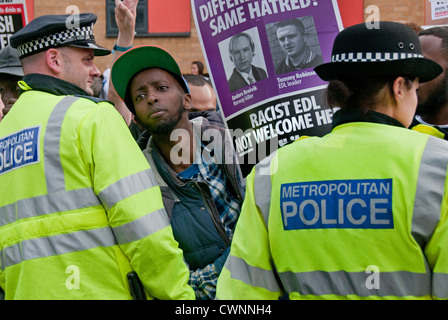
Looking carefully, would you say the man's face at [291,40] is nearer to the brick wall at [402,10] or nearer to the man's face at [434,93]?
the man's face at [434,93]

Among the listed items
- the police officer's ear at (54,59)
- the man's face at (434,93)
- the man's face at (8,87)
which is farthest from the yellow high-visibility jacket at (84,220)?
the man's face at (8,87)

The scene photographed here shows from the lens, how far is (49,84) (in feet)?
9.99

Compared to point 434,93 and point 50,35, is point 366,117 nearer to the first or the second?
point 434,93

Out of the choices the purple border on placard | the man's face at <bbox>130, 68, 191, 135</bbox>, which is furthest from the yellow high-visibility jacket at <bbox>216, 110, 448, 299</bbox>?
the man's face at <bbox>130, 68, 191, 135</bbox>

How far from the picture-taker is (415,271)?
212 cm

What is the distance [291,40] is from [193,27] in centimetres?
1054

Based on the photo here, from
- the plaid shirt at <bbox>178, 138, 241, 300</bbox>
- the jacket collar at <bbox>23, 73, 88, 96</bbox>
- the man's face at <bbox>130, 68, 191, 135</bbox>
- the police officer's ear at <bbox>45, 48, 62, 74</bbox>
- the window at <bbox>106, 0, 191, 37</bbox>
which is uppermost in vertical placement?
the window at <bbox>106, 0, 191, 37</bbox>

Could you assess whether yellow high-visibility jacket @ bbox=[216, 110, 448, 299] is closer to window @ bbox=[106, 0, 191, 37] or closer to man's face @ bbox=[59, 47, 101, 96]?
man's face @ bbox=[59, 47, 101, 96]

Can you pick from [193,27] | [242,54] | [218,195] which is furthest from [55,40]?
[193,27]

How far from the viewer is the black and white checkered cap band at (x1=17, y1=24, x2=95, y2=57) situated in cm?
307

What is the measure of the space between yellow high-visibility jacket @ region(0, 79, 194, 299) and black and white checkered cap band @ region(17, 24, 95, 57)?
43 cm

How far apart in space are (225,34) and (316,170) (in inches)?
42.8
